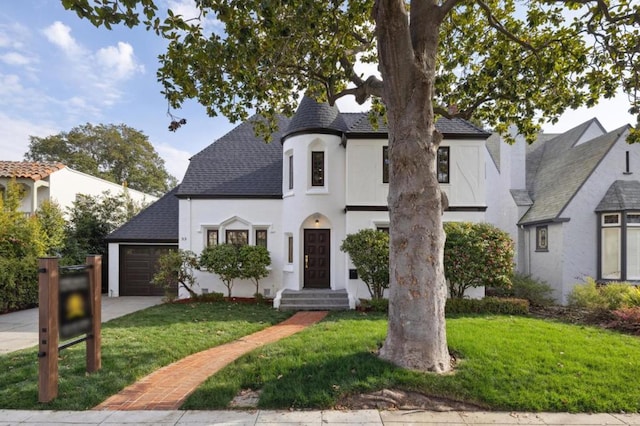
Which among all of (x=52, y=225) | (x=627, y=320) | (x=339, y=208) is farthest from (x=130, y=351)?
(x=627, y=320)

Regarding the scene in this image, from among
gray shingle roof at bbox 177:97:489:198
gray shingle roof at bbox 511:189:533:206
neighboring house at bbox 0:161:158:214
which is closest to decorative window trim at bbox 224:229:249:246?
gray shingle roof at bbox 177:97:489:198

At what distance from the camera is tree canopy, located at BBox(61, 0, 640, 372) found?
17.9ft

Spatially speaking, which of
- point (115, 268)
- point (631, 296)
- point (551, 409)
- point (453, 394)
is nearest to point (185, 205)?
point (115, 268)

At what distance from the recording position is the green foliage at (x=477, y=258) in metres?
10.6

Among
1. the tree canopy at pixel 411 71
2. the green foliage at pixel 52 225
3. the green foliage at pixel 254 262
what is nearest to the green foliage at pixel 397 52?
the tree canopy at pixel 411 71

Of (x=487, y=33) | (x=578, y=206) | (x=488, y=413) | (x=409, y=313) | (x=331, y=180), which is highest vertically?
(x=487, y=33)

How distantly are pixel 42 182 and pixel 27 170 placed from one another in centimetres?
95

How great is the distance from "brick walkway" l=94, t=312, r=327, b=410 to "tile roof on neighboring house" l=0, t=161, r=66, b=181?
14967 mm

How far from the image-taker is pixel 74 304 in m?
5.33

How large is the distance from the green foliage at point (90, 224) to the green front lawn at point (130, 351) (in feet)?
23.5

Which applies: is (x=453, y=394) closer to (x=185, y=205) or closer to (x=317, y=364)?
(x=317, y=364)

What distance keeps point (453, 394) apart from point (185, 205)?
1234 centimetres

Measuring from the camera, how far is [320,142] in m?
13.1

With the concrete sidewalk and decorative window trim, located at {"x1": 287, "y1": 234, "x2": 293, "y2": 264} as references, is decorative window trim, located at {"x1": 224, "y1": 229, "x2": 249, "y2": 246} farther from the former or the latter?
the concrete sidewalk
